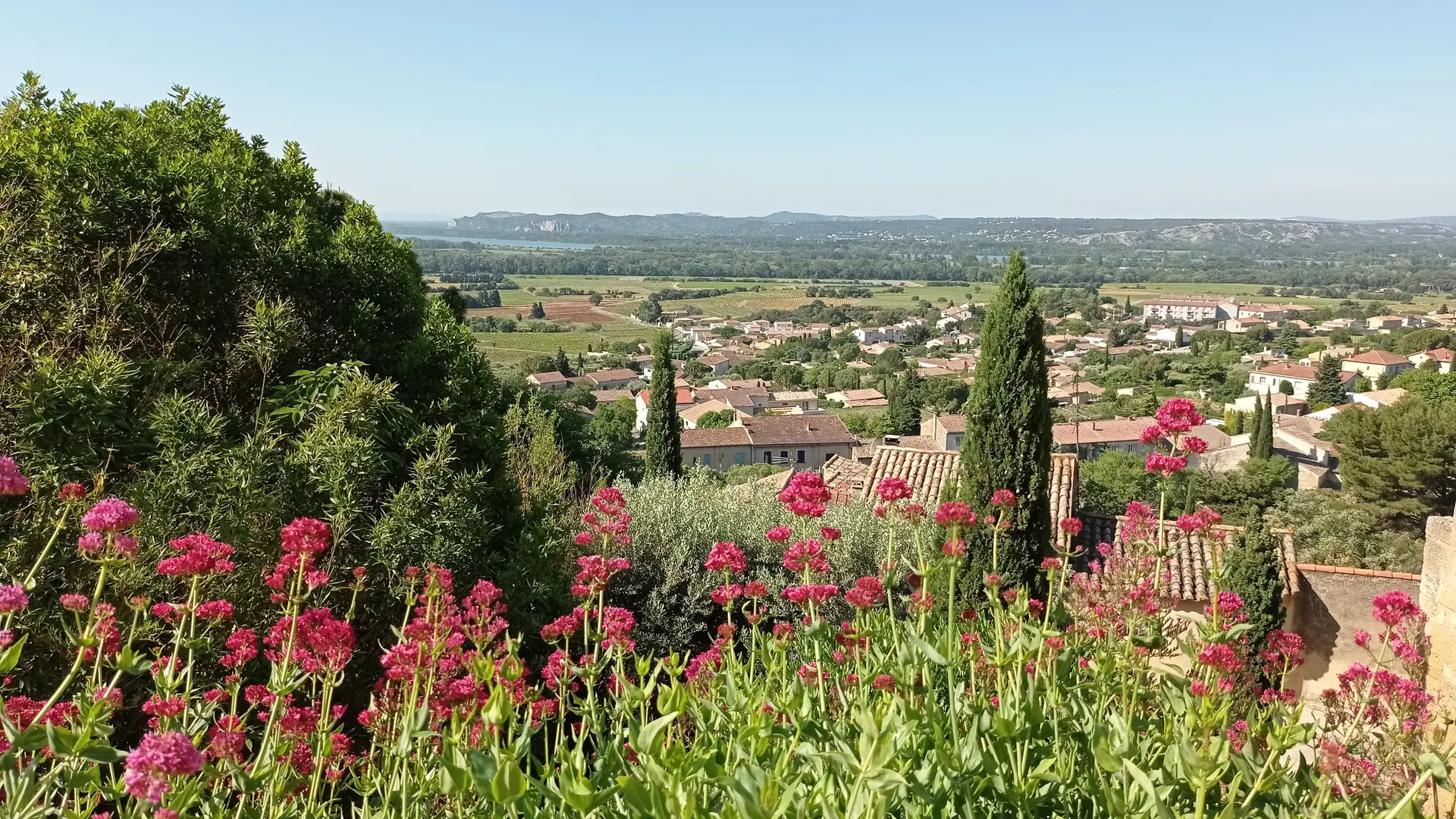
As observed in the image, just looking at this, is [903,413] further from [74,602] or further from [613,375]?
[74,602]

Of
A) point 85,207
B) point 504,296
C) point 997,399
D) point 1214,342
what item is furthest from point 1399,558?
point 504,296

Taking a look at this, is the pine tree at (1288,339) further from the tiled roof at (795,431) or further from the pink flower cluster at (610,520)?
the pink flower cluster at (610,520)

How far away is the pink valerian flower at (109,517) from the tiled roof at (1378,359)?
8622 centimetres

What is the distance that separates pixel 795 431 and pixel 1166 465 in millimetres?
44184

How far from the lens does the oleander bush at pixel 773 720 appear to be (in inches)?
70.0

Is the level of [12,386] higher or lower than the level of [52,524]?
higher

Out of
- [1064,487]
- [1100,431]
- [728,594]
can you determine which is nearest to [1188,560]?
[1064,487]

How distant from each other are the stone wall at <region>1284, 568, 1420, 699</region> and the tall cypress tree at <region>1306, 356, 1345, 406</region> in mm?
58589

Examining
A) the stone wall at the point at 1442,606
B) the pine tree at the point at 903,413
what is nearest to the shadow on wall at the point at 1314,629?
the stone wall at the point at 1442,606

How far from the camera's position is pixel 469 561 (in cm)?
553

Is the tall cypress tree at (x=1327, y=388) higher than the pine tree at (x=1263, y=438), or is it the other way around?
the pine tree at (x=1263, y=438)

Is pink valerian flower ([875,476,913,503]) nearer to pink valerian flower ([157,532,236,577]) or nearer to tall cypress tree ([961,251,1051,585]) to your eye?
pink valerian flower ([157,532,236,577])

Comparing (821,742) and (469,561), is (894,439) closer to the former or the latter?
(469,561)

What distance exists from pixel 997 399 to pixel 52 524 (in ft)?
28.9
